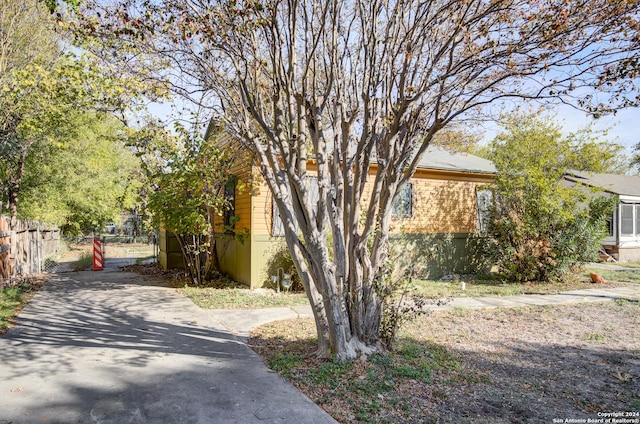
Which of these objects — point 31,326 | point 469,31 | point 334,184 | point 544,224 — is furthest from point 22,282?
point 544,224

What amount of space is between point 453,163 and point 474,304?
615cm

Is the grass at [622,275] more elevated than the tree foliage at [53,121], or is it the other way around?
the tree foliage at [53,121]

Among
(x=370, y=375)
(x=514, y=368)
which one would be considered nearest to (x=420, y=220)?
(x=514, y=368)

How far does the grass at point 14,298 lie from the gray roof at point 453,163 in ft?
32.1

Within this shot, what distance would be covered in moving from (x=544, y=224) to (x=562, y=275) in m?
1.46

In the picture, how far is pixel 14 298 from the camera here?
8438 millimetres

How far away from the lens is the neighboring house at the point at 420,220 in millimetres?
10000

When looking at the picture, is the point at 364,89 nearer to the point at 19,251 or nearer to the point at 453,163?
the point at 453,163

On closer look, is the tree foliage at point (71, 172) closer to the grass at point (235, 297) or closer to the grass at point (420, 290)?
the grass at point (235, 297)

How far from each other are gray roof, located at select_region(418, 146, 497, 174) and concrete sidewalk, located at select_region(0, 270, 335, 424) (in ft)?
26.5

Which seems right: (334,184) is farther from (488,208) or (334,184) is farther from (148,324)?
(488,208)

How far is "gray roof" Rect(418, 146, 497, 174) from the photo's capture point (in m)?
12.3

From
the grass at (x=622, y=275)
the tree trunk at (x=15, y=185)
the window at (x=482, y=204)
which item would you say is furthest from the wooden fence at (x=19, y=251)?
the grass at (x=622, y=275)

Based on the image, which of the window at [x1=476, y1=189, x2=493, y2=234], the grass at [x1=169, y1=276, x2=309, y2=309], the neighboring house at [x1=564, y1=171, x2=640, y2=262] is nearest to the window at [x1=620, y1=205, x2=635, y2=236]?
the neighboring house at [x1=564, y1=171, x2=640, y2=262]
